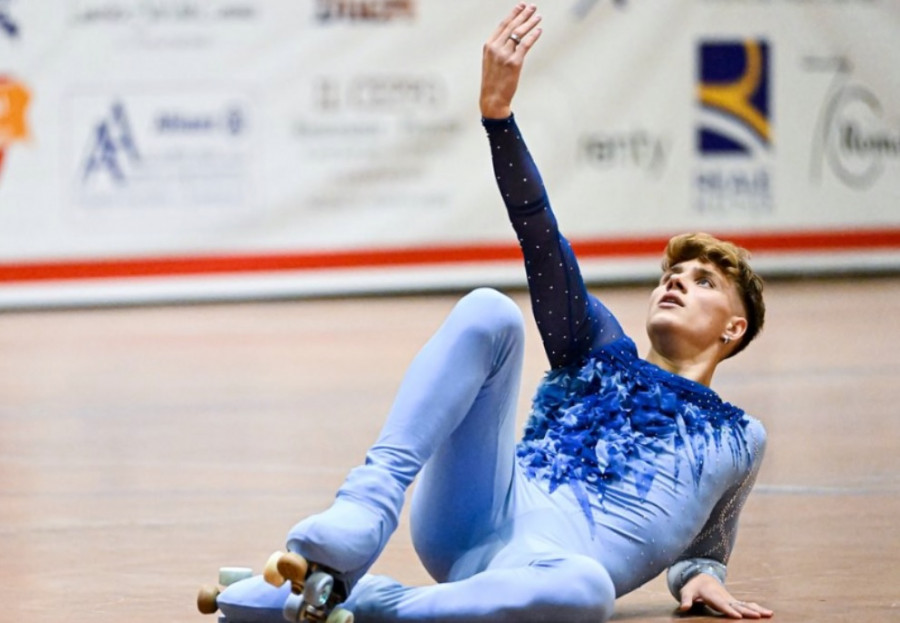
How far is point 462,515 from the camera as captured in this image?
235cm

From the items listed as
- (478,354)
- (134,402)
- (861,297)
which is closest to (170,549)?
(478,354)

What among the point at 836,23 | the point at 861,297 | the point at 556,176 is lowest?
the point at 861,297

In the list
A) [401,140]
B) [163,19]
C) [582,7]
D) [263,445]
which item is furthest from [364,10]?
[263,445]

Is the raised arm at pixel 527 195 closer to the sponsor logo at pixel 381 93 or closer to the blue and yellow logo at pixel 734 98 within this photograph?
the sponsor logo at pixel 381 93

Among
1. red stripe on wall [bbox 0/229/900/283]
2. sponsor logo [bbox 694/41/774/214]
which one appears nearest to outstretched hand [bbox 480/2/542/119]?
red stripe on wall [bbox 0/229/900/283]

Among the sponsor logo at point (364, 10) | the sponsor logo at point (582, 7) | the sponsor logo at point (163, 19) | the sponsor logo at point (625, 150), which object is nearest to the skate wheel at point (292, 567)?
the sponsor logo at point (163, 19)

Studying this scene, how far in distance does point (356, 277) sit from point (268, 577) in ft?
20.3

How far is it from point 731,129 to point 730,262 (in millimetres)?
6123

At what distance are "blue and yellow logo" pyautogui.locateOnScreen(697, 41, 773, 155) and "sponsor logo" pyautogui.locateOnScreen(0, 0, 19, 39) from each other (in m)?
3.47

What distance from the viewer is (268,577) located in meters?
2.04

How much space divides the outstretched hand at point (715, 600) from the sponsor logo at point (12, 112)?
19.2 feet

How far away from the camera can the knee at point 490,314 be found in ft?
7.48

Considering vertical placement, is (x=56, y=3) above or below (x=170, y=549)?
above

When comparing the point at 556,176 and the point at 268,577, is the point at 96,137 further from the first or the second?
the point at 268,577
